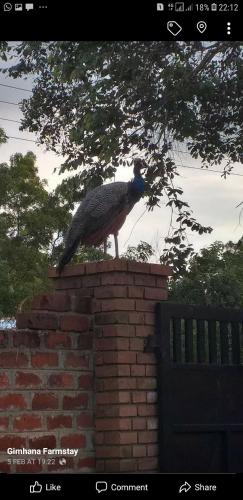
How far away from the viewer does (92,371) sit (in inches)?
251

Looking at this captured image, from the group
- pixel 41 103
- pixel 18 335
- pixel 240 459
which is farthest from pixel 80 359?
pixel 41 103

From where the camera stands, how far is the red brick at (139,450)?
20.4 feet

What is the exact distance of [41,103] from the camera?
1388cm

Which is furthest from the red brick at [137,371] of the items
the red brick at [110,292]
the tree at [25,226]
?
the tree at [25,226]

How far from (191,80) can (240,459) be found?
5.56 m

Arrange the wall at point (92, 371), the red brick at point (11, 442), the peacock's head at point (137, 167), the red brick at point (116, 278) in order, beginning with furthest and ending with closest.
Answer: the peacock's head at point (137, 167) → the red brick at point (116, 278) → the wall at point (92, 371) → the red brick at point (11, 442)

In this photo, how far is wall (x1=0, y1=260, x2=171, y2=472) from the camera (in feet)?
19.5

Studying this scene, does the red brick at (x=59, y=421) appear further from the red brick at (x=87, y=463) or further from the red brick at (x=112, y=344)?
the red brick at (x=112, y=344)

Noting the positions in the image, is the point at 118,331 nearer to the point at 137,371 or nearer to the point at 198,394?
the point at 137,371

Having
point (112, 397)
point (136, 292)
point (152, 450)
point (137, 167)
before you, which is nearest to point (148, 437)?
point (152, 450)

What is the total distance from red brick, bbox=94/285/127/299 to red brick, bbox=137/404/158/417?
766 mm

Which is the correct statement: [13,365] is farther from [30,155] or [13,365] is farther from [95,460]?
[30,155]
